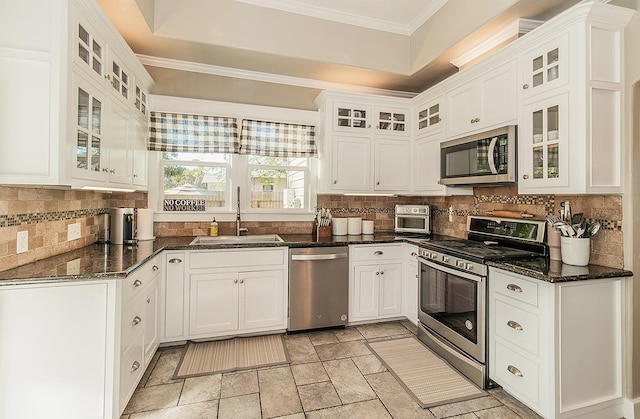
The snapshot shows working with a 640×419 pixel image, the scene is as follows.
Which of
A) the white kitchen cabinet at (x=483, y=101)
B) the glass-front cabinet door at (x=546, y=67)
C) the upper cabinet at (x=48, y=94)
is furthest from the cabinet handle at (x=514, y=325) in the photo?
the upper cabinet at (x=48, y=94)

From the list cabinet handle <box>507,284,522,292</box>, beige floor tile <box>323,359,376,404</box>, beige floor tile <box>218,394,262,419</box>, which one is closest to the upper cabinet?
beige floor tile <box>218,394,262,419</box>

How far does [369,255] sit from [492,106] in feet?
5.88

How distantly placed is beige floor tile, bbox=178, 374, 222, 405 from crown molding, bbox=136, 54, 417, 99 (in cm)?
292

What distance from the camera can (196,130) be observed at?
10.9ft

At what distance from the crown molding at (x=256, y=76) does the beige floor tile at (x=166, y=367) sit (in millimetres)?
2779

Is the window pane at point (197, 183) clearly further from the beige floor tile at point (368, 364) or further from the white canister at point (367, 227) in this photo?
the beige floor tile at point (368, 364)

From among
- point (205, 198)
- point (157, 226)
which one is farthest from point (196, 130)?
point (157, 226)

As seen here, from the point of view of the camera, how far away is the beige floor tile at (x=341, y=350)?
2684 millimetres

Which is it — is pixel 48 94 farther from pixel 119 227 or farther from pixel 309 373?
pixel 309 373

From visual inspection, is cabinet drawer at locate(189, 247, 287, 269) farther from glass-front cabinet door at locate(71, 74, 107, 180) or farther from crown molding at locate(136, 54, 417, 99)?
crown molding at locate(136, 54, 417, 99)

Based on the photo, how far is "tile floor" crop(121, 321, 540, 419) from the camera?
1.96m

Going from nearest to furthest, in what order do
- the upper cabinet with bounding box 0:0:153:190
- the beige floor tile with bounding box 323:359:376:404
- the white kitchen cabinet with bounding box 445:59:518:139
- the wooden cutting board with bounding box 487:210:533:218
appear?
the upper cabinet with bounding box 0:0:153:190
the beige floor tile with bounding box 323:359:376:404
the white kitchen cabinet with bounding box 445:59:518:139
the wooden cutting board with bounding box 487:210:533:218

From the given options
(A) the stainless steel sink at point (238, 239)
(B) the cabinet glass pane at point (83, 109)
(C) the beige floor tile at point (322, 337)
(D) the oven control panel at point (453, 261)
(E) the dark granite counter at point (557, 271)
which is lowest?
(C) the beige floor tile at point (322, 337)

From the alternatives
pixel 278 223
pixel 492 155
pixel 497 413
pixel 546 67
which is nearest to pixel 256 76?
pixel 278 223
